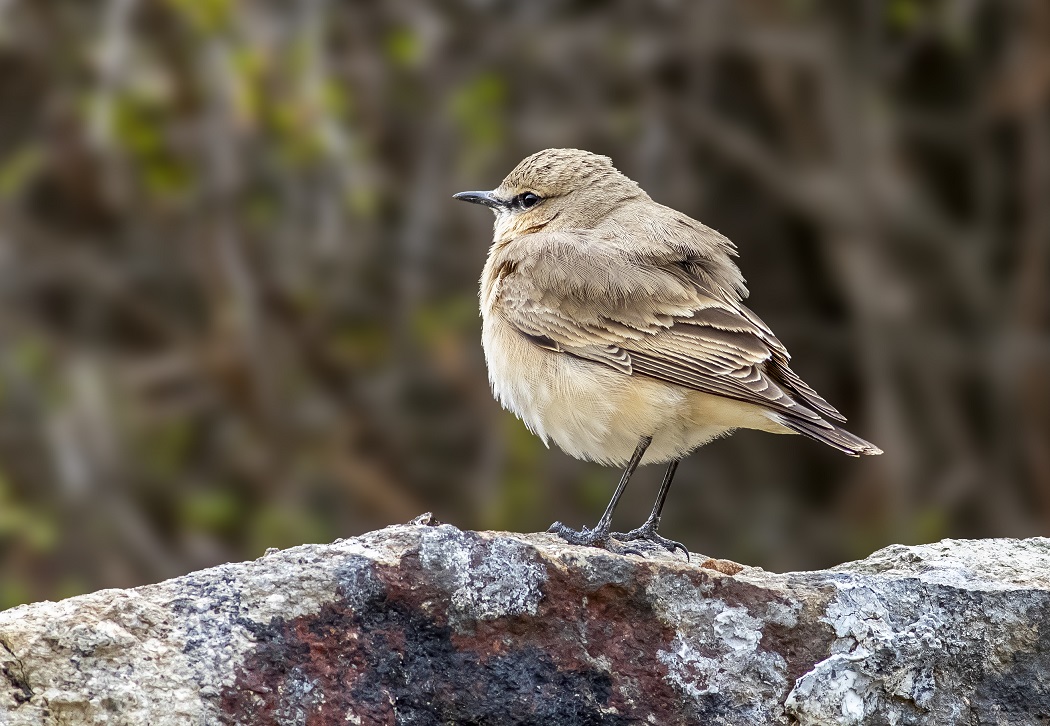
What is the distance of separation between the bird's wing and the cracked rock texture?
3.70ft

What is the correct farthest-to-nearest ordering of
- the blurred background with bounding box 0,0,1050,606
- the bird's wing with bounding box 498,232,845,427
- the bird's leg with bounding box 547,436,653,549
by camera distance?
1. the blurred background with bounding box 0,0,1050,606
2. the bird's wing with bounding box 498,232,845,427
3. the bird's leg with bounding box 547,436,653,549

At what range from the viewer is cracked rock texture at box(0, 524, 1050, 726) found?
3693 millimetres

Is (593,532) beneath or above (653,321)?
beneath

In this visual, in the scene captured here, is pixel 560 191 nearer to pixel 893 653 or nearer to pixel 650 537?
pixel 650 537

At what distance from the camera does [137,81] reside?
25.7 feet

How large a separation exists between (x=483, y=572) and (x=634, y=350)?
1.64 metres

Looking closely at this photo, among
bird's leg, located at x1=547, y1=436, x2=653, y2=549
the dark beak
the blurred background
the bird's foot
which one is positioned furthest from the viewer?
the blurred background

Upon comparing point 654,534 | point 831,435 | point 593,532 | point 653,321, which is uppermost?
point 653,321

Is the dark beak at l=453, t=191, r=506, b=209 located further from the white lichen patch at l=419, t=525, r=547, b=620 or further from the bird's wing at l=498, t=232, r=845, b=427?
the white lichen patch at l=419, t=525, r=547, b=620

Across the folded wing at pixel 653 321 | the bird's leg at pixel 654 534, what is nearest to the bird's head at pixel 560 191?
the folded wing at pixel 653 321

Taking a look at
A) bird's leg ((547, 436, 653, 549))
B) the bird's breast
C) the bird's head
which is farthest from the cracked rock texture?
the bird's head

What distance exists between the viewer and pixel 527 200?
6.49 metres

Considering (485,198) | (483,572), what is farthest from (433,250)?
(483,572)

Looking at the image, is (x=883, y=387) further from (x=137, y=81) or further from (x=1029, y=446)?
(x=137, y=81)
